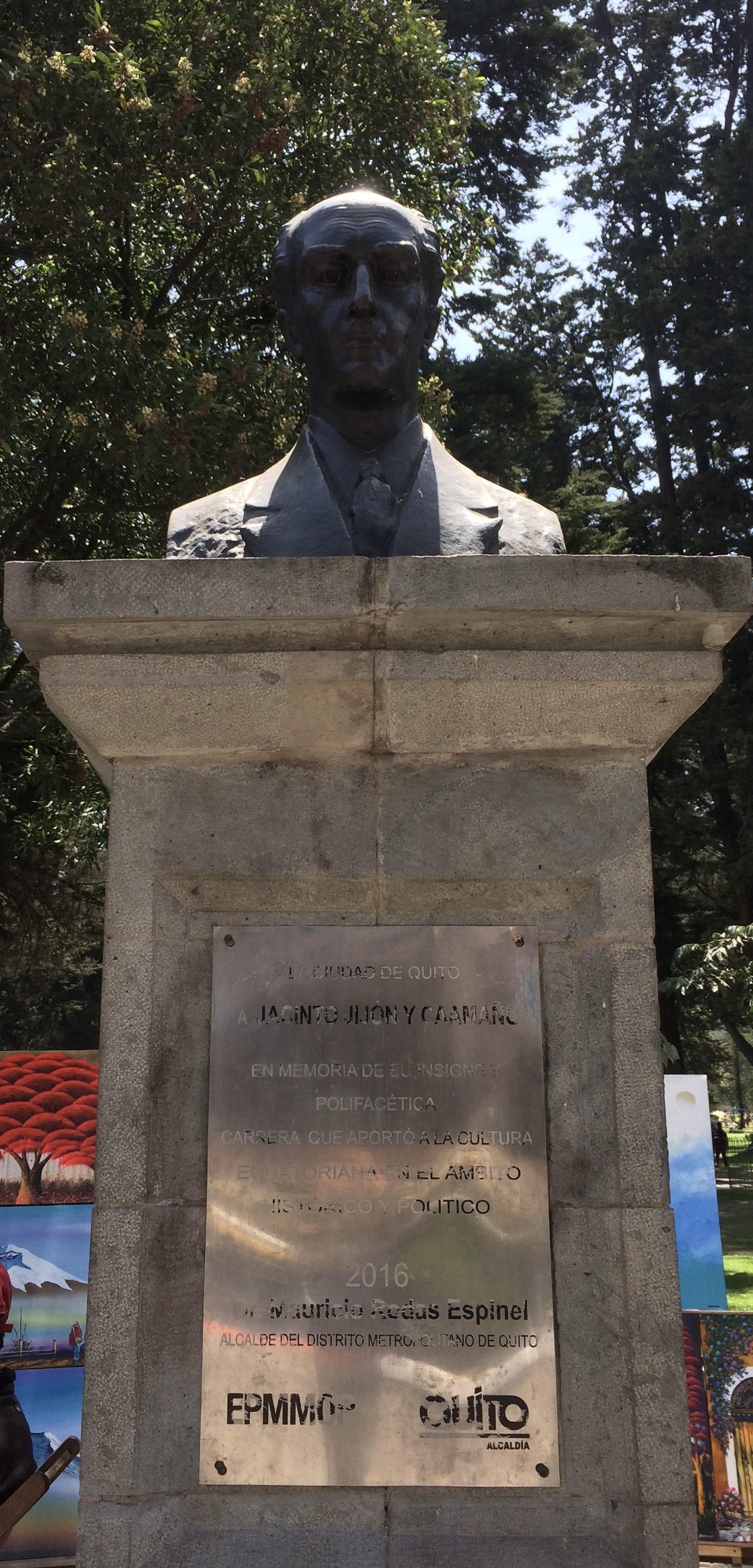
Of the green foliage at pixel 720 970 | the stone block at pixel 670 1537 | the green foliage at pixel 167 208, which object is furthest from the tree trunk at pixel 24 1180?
the green foliage at pixel 720 970

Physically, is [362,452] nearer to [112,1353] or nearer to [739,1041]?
[112,1353]

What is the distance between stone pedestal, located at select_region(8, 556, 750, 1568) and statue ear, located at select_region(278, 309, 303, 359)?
1.06m

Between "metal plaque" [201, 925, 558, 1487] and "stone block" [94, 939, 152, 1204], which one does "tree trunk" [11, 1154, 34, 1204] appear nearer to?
"stone block" [94, 939, 152, 1204]

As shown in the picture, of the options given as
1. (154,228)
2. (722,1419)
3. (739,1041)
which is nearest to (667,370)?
(739,1041)

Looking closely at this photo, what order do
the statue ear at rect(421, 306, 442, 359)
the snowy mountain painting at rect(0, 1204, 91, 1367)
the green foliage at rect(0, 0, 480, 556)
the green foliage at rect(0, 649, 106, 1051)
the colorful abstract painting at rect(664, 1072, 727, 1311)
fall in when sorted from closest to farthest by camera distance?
the statue ear at rect(421, 306, 442, 359) < the snowy mountain painting at rect(0, 1204, 91, 1367) < the colorful abstract painting at rect(664, 1072, 727, 1311) < the green foliage at rect(0, 0, 480, 556) < the green foliage at rect(0, 649, 106, 1051)

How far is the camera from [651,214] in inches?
904

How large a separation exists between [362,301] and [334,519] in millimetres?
545

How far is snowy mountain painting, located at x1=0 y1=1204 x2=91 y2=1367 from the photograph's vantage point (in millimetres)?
5895

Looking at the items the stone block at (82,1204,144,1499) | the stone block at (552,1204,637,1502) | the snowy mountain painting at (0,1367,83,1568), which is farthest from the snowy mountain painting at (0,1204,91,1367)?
the stone block at (552,1204,637,1502)

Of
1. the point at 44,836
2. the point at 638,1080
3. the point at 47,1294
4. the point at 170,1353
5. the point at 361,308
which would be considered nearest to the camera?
the point at 170,1353

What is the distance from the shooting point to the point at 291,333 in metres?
3.48

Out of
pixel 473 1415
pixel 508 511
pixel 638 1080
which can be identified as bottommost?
pixel 473 1415

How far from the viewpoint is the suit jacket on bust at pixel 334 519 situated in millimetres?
3080

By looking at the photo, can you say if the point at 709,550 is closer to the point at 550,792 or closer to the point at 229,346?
the point at 229,346
